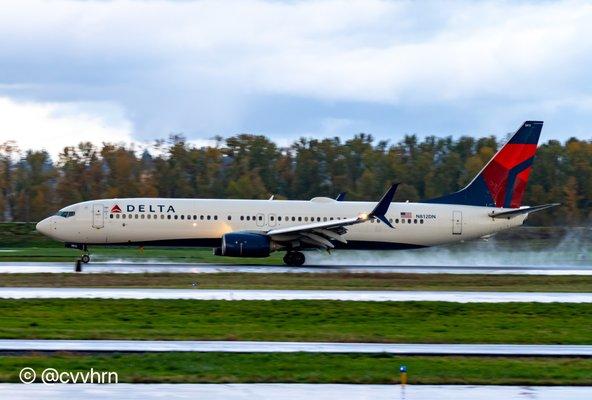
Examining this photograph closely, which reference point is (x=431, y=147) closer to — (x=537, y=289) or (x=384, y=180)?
(x=384, y=180)

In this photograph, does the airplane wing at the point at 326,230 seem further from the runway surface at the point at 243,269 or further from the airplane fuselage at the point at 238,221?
the runway surface at the point at 243,269

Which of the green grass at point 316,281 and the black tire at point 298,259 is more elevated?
the black tire at point 298,259

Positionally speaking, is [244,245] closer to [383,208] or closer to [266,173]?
[383,208]

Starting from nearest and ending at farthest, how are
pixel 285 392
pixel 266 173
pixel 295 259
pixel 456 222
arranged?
1. pixel 285 392
2. pixel 295 259
3. pixel 456 222
4. pixel 266 173

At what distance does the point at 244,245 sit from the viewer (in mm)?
46062

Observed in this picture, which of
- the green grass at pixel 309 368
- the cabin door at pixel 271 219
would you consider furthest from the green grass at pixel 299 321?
the cabin door at pixel 271 219

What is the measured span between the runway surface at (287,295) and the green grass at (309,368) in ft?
35.7

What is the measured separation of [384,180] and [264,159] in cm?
1425

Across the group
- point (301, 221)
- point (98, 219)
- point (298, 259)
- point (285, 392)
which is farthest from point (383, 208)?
point (285, 392)

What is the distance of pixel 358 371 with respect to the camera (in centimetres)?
1778

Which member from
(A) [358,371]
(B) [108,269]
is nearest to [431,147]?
(B) [108,269]

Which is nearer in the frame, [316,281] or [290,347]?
[290,347]

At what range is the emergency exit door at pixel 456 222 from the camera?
5084 centimetres

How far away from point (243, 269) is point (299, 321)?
19235 mm
